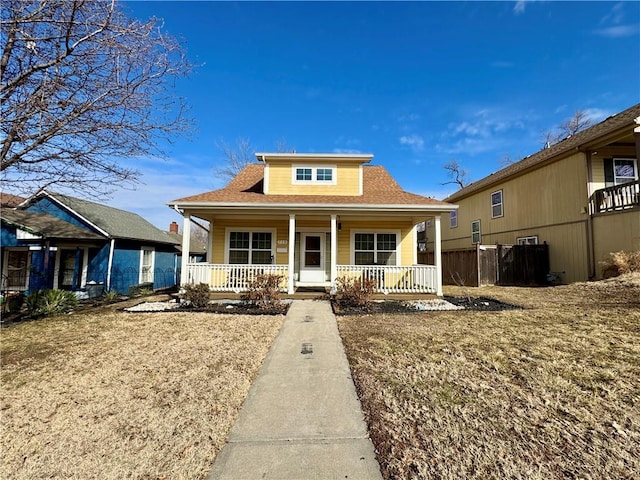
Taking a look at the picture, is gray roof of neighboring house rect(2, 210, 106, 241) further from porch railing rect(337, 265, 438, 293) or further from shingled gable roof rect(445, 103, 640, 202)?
shingled gable roof rect(445, 103, 640, 202)

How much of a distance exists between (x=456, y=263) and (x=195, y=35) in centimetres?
1497

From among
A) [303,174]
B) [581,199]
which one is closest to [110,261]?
[303,174]

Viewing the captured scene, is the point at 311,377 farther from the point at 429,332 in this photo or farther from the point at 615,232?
the point at 615,232

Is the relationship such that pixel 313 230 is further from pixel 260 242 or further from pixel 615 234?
pixel 615 234

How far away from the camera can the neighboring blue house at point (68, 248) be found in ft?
41.1

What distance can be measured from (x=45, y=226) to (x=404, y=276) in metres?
15.1

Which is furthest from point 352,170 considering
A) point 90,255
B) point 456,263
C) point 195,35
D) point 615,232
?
point 90,255

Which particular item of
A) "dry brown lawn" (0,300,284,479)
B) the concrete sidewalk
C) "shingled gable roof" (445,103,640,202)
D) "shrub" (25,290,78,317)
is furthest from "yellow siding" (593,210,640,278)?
"shrub" (25,290,78,317)

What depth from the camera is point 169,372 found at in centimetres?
407

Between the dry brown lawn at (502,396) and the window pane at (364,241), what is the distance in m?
5.54

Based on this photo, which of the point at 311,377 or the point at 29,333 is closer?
the point at 311,377

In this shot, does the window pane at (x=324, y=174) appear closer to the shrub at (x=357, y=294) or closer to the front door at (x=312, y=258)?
the front door at (x=312, y=258)

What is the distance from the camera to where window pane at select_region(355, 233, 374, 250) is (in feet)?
38.8

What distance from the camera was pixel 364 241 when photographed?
11.9 metres
